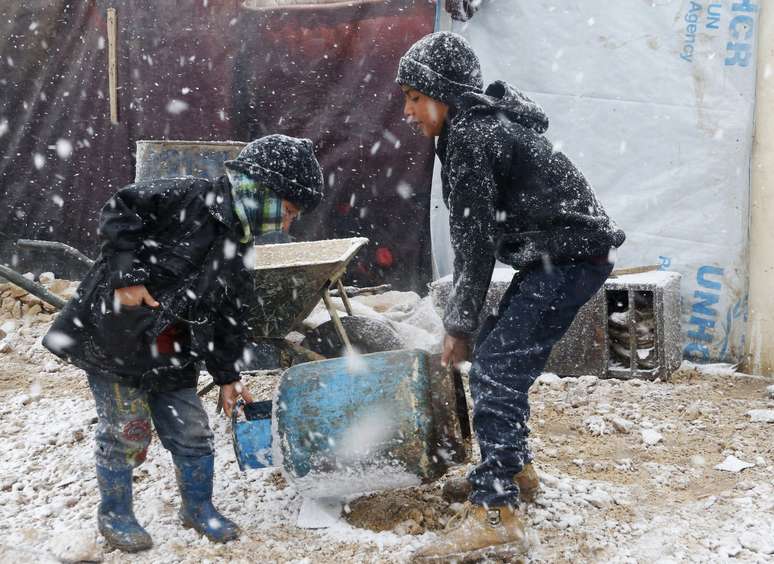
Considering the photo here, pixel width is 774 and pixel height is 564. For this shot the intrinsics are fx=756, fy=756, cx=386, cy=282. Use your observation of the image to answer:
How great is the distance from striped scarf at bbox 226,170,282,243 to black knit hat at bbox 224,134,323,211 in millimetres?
23

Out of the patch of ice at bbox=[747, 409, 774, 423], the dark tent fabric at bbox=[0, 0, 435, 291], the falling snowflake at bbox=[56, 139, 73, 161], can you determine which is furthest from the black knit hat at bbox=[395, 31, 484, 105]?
the falling snowflake at bbox=[56, 139, 73, 161]

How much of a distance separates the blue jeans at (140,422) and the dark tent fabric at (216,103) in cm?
376

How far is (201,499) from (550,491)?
1.43 metres

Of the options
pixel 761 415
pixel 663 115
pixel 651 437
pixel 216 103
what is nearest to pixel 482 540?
pixel 651 437

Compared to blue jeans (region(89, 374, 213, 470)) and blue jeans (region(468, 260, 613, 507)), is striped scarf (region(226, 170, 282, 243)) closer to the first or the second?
blue jeans (region(89, 374, 213, 470))

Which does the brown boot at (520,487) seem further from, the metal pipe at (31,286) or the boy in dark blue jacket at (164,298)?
the metal pipe at (31,286)

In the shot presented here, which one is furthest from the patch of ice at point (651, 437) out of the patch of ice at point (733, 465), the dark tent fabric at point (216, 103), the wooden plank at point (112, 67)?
the wooden plank at point (112, 67)

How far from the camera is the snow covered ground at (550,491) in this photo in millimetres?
2754

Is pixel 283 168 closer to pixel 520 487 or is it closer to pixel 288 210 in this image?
pixel 288 210

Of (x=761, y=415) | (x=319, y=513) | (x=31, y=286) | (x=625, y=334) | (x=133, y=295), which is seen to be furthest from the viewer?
(x=625, y=334)

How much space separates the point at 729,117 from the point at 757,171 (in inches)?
16.1

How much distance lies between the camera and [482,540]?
2.60 meters

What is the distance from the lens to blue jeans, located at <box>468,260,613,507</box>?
261 centimetres

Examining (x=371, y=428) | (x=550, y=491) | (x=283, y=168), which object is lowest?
(x=550, y=491)
